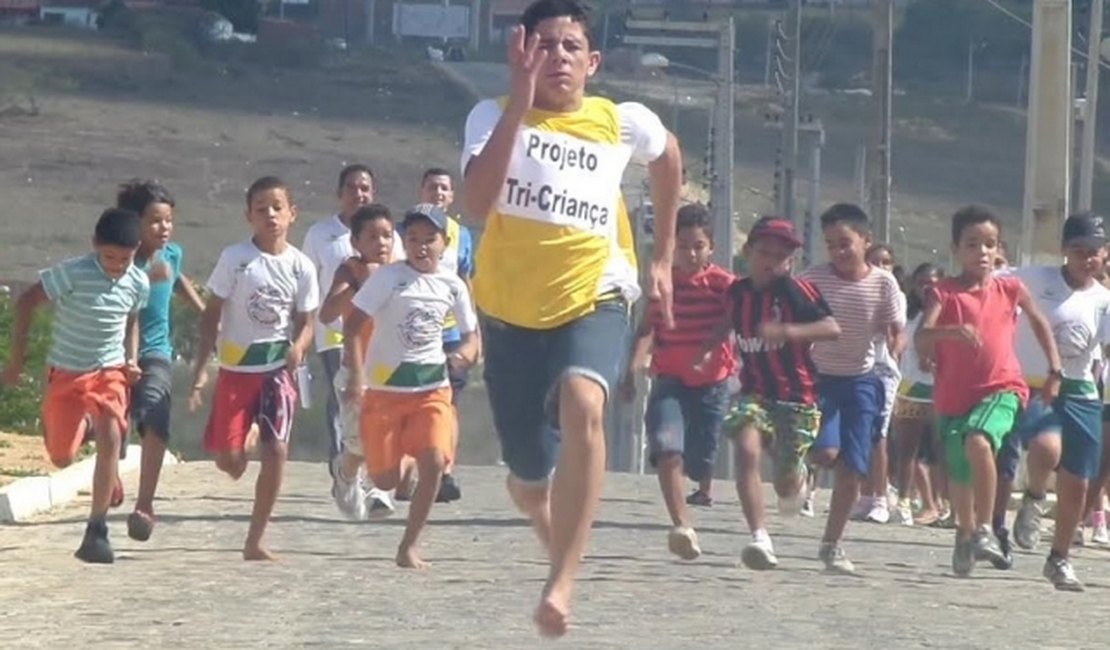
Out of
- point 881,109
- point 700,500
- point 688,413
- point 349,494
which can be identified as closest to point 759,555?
point 688,413

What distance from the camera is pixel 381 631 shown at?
10.8 m

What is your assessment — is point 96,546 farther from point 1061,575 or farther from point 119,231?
point 1061,575

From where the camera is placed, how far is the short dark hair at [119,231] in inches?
500

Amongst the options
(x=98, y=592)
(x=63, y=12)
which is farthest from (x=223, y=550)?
(x=63, y=12)

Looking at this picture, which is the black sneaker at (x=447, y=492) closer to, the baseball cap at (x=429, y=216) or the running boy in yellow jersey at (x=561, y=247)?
the baseball cap at (x=429, y=216)

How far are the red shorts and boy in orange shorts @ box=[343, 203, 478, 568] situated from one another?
0.36m

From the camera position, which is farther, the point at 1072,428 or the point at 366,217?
the point at 366,217

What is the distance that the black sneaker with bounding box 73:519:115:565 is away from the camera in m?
12.7

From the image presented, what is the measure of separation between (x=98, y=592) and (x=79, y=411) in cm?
93

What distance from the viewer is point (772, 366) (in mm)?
13750

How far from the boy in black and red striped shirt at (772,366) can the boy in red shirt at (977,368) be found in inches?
22.8

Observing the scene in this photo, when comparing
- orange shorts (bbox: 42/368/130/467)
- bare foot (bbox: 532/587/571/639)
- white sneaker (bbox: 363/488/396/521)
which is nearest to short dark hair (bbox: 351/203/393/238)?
white sneaker (bbox: 363/488/396/521)

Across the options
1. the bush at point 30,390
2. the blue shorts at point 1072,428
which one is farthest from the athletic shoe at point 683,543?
the bush at point 30,390

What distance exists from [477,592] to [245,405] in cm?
172
